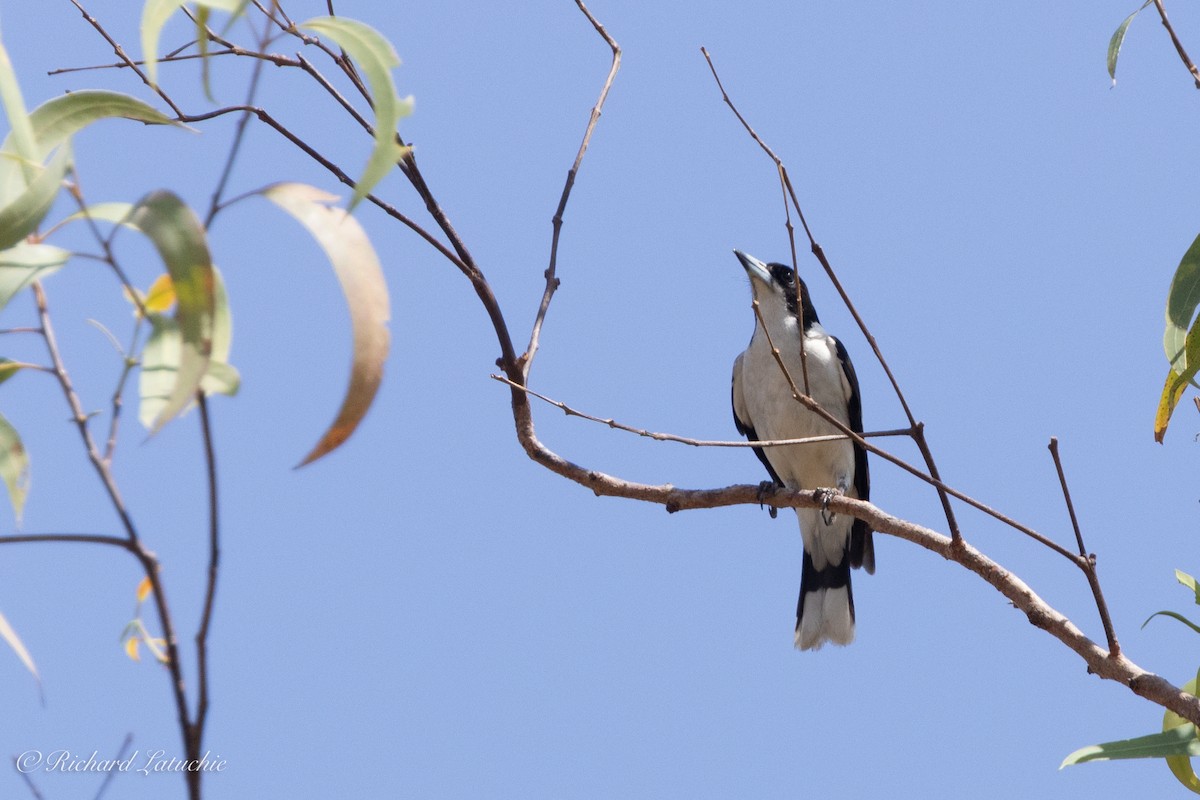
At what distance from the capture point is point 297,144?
2557 millimetres

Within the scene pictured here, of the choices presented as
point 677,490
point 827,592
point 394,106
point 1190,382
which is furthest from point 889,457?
point 827,592

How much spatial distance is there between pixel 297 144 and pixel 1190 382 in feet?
6.53

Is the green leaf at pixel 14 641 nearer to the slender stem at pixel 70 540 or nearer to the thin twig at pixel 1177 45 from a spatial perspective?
the slender stem at pixel 70 540

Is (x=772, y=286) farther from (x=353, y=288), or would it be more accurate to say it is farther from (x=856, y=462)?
(x=353, y=288)

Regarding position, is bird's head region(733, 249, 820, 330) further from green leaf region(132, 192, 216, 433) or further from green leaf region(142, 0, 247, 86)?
green leaf region(132, 192, 216, 433)

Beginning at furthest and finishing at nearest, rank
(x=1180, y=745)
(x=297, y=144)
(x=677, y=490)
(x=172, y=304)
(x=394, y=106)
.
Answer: (x=677, y=490)
(x=297, y=144)
(x=1180, y=745)
(x=172, y=304)
(x=394, y=106)

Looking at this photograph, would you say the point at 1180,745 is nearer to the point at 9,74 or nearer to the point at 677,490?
the point at 677,490

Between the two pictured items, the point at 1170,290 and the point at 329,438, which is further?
the point at 1170,290

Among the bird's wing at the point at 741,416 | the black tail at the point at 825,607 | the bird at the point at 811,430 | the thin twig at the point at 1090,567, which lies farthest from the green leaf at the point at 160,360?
the black tail at the point at 825,607

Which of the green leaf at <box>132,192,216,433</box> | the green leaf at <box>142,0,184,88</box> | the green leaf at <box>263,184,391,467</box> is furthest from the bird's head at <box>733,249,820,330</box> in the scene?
the green leaf at <box>132,192,216,433</box>

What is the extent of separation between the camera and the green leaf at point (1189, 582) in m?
2.46

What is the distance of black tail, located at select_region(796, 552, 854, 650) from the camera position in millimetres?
5504

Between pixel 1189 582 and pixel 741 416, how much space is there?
3302mm

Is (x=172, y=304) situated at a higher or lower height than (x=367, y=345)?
higher
